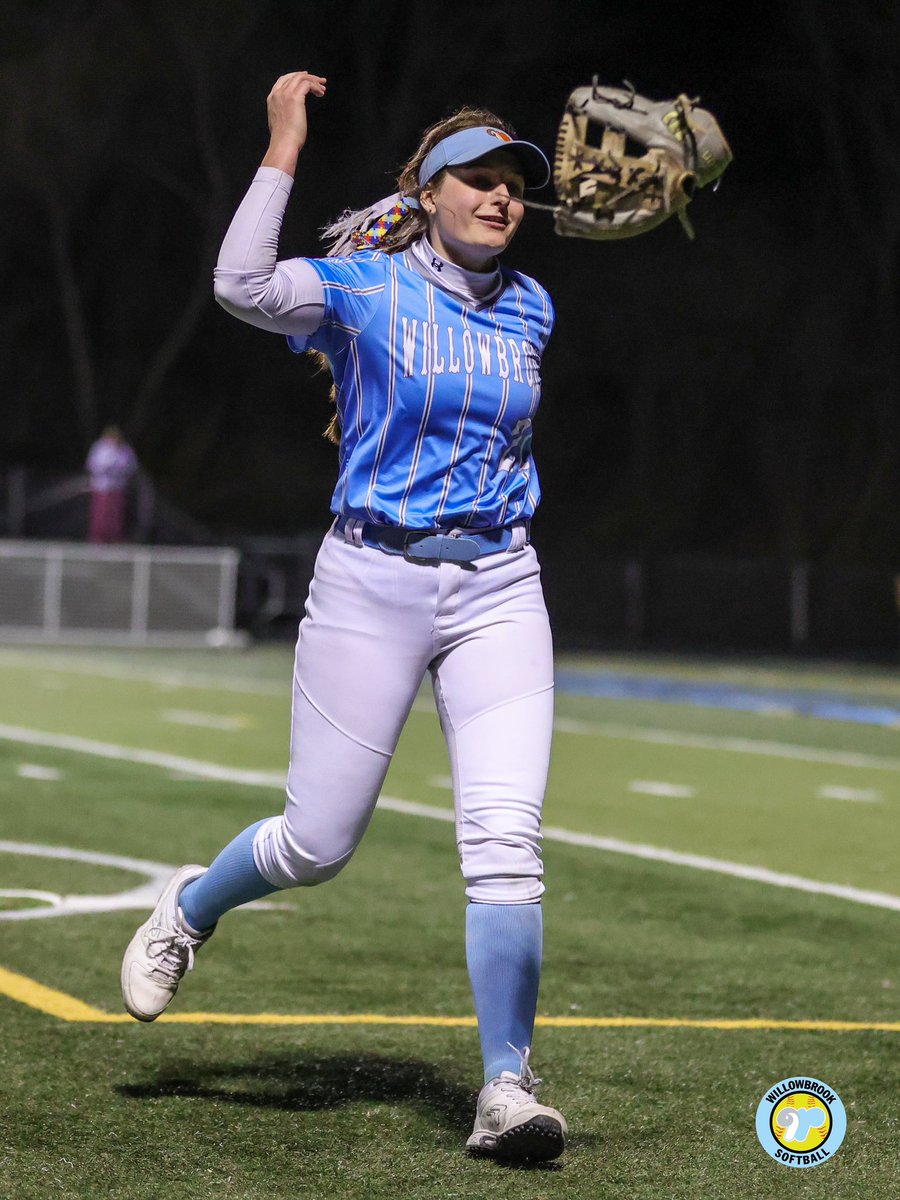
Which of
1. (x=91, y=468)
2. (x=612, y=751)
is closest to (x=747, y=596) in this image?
(x=91, y=468)

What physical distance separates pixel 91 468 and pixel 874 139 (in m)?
14.8

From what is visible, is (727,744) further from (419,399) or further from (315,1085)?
(419,399)

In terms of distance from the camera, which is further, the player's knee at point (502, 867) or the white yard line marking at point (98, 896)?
the white yard line marking at point (98, 896)

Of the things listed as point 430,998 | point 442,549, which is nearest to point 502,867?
point 442,549

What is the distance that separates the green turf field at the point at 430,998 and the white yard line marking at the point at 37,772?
4 cm

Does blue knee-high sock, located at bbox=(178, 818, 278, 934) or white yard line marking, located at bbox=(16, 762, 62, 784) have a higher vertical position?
blue knee-high sock, located at bbox=(178, 818, 278, 934)

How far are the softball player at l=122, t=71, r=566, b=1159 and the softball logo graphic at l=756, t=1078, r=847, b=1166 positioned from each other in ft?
1.72

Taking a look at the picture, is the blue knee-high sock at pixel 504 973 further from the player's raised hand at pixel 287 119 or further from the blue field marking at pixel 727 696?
the blue field marking at pixel 727 696

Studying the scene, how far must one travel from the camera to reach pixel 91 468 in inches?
1227

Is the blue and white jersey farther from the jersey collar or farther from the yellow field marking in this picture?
the yellow field marking

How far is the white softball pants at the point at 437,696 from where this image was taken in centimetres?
469

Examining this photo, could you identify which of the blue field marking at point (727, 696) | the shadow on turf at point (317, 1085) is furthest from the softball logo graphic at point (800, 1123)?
the blue field marking at point (727, 696)

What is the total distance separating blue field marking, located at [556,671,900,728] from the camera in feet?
63.6

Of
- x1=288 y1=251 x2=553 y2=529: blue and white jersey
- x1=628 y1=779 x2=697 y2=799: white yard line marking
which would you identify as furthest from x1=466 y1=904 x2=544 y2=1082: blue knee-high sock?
x1=628 y1=779 x2=697 y2=799: white yard line marking
